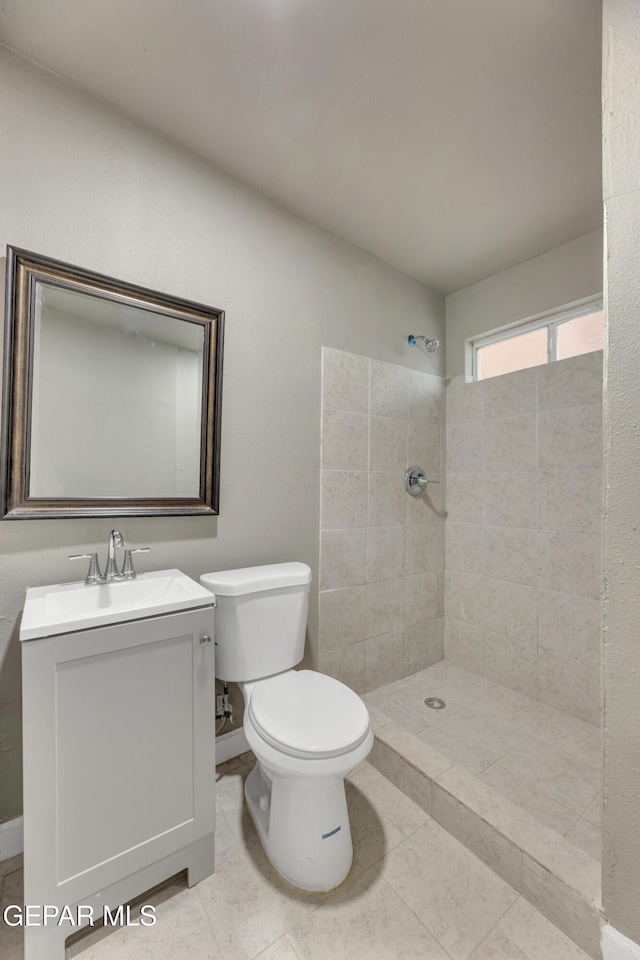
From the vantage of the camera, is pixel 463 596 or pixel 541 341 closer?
pixel 541 341

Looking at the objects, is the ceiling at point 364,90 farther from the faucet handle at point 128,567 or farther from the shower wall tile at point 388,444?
the faucet handle at point 128,567

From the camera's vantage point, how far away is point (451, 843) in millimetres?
1348

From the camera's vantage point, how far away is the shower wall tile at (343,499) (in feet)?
6.36

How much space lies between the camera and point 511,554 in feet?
7.22

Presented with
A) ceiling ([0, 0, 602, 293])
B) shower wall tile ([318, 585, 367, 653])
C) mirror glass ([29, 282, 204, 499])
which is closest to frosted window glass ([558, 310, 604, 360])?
ceiling ([0, 0, 602, 293])

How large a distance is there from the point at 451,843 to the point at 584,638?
43.4 inches

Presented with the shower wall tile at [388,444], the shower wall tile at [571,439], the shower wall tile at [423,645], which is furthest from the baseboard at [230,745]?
the shower wall tile at [571,439]

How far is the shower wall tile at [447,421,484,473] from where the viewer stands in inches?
93.6

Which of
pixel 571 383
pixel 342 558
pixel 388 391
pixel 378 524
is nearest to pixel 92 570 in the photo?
pixel 342 558

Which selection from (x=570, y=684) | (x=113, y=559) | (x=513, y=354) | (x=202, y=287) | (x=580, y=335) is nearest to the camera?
(x=113, y=559)

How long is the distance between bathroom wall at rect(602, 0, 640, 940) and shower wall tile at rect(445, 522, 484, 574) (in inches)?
55.0

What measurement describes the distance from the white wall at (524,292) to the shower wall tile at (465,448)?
1.17ft

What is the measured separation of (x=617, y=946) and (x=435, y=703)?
1108 millimetres

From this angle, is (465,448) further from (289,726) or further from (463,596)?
(289,726)
